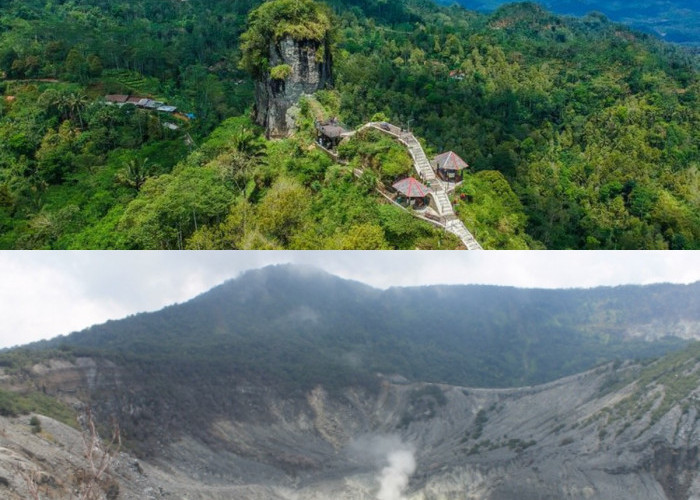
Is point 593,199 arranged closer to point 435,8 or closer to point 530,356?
point 530,356

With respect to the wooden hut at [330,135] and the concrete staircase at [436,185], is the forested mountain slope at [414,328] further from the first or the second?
the wooden hut at [330,135]

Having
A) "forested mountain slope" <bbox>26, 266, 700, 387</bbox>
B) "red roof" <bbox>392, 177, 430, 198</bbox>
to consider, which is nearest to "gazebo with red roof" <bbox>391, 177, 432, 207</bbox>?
"red roof" <bbox>392, 177, 430, 198</bbox>

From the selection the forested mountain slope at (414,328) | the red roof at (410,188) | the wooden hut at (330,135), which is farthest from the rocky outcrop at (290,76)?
the forested mountain slope at (414,328)

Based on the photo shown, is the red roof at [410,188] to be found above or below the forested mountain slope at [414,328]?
above

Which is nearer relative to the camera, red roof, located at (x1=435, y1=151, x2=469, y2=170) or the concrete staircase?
the concrete staircase

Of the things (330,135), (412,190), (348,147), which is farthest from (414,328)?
(330,135)

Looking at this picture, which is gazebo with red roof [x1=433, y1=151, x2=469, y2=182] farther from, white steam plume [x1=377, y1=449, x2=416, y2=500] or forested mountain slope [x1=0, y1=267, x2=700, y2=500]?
white steam plume [x1=377, y1=449, x2=416, y2=500]

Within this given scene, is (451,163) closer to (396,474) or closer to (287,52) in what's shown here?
(287,52)

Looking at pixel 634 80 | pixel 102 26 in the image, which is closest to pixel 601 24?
pixel 634 80
